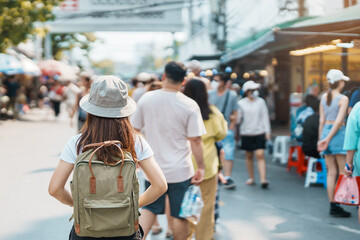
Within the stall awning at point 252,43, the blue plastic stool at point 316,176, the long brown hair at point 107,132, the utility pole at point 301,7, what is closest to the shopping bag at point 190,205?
the long brown hair at point 107,132

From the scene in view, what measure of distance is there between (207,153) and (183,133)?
0.78 metres

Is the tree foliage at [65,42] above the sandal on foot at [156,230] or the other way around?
above

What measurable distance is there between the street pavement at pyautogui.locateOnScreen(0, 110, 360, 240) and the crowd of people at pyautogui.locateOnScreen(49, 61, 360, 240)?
349 mm

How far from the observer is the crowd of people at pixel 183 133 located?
2703 mm

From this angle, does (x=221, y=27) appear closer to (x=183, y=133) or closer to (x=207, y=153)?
(x=207, y=153)

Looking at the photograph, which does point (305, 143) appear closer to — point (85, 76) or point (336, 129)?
point (336, 129)

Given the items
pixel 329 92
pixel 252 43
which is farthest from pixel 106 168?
pixel 252 43

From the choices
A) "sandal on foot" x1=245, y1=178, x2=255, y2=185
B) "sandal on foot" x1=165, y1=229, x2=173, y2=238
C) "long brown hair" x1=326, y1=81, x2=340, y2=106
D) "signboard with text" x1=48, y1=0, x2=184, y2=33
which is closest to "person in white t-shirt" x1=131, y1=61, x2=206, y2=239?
"sandal on foot" x1=165, y1=229, x2=173, y2=238

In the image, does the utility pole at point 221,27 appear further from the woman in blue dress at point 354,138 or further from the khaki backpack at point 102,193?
the khaki backpack at point 102,193

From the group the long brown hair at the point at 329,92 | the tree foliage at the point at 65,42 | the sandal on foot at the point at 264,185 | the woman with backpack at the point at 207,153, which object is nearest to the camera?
the woman with backpack at the point at 207,153

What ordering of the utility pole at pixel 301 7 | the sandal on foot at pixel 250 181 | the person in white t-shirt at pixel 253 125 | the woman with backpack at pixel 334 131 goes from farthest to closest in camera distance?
the utility pole at pixel 301 7
the sandal on foot at pixel 250 181
the person in white t-shirt at pixel 253 125
the woman with backpack at pixel 334 131

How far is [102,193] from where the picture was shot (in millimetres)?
2494

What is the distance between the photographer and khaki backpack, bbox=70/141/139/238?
249cm

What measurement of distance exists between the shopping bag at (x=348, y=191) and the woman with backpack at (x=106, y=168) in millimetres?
2711
